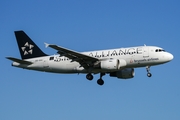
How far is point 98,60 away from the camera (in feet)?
177

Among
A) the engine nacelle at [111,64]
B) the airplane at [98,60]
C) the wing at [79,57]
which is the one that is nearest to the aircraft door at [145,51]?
the airplane at [98,60]

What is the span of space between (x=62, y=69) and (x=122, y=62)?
860 cm

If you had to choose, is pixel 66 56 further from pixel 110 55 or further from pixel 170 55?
pixel 170 55

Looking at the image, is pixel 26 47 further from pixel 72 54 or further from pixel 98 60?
pixel 98 60

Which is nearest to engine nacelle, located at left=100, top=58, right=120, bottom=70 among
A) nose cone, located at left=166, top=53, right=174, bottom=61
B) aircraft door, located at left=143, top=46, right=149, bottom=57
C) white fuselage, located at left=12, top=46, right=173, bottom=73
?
white fuselage, located at left=12, top=46, right=173, bottom=73

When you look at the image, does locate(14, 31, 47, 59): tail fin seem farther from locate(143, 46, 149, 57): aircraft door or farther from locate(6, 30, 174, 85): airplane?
locate(143, 46, 149, 57): aircraft door

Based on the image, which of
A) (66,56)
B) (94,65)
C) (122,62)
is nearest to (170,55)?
(122,62)

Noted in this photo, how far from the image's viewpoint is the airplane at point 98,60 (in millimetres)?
52625

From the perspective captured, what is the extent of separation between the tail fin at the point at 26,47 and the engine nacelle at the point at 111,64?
33.8 ft

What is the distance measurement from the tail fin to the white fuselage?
2.81 metres

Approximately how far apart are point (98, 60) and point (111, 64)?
2.22 metres

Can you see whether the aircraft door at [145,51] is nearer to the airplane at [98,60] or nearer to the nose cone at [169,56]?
the airplane at [98,60]

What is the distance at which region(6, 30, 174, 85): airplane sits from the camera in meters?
52.6

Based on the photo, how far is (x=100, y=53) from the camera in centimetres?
5488
